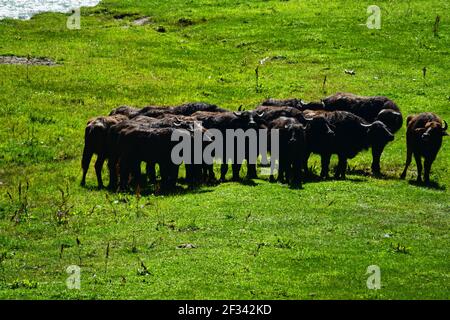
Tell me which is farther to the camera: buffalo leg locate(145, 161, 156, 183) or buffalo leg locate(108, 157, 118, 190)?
buffalo leg locate(145, 161, 156, 183)

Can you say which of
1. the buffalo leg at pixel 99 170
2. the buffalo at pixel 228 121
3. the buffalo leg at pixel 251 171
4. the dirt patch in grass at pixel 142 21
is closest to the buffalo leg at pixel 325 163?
the buffalo leg at pixel 251 171

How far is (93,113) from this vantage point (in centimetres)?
3800

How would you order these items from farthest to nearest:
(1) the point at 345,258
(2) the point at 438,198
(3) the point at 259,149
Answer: (3) the point at 259,149
(2) the point at 438,198
(1) the point at 345,258

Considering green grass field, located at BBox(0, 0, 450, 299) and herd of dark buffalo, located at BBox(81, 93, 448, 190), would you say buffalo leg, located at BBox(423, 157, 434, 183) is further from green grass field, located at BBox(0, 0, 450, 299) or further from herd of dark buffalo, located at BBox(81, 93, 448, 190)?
green grass field, located at BBox(0, 0, 450, 299)

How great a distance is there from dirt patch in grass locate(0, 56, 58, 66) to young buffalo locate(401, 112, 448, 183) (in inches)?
854

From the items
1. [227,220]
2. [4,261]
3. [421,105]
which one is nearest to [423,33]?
[421,105]

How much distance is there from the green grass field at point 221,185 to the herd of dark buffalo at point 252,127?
2.95 feet

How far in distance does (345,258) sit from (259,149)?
32.3 feet

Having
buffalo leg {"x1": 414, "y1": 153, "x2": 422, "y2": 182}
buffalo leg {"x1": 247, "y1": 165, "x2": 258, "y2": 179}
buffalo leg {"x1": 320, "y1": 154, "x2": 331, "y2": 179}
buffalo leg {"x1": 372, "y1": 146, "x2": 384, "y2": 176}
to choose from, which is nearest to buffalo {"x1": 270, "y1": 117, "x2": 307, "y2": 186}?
buffalo leg {"x1": 247, "y1": 165, "x2": 258, "y2": 179}

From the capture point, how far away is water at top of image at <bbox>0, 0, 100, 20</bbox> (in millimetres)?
59375

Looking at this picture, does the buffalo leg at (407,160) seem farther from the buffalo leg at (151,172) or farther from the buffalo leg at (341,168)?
the buffalo leg at (151,172)

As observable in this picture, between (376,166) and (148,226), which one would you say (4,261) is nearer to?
(148,226)

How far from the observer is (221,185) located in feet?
93.7

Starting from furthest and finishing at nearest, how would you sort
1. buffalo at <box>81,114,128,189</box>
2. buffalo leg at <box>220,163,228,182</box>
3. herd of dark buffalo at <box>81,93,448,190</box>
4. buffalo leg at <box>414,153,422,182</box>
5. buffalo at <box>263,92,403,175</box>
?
buffalo at <box>263,92,403,175</box> → buffalo at <box>81,114,128,189</box> → buffalo leg at <box>220,163,228,182</box> → buffalo leg at <box>414,153,422,182</box> → herd of dark buffalo at <box>81,93,448,190</box>
